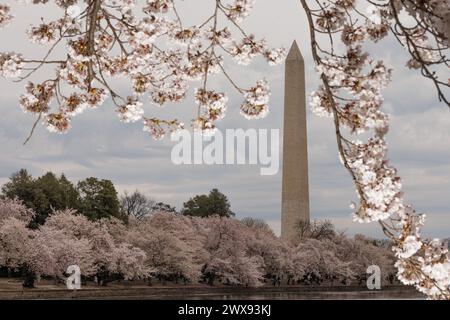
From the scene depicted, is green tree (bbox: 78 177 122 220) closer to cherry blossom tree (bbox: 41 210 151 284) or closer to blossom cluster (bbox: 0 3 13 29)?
Result: cherry blossom tree (bbox: 41 210 151 284)

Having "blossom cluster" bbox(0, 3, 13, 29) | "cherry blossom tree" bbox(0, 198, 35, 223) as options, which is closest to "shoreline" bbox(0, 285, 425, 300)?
"cherry blossom tree" bbox(0, 198, 35, 223)

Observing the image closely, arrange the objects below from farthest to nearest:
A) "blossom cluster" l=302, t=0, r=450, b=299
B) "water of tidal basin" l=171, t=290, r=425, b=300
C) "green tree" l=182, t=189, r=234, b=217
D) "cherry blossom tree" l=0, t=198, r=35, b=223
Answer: "green tree" l=182, t=189, r=234, b=217 < "water of tidal basin" l=171, t=290, r=425, b=300 < "cherry blossom tree" l=0, t=198, r=35, b=223 < "blossom cluster" l=302, t=0, r=450, b=299

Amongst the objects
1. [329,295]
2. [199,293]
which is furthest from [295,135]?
[199,293]

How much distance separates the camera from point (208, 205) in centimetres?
3806

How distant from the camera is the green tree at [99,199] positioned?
28334mm

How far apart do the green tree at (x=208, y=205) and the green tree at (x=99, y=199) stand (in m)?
8.91

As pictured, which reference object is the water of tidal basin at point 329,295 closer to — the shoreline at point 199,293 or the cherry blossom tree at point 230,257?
the shoreline at point 199,293

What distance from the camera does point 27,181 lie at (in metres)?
26.8

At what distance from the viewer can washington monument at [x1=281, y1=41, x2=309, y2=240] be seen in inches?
1041

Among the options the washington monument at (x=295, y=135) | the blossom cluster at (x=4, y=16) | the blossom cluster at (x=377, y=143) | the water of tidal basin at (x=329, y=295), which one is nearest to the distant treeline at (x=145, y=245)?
the water of tidal basin at (x=329, y=295)

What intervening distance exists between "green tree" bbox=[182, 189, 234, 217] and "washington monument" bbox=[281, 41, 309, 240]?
36.2ft

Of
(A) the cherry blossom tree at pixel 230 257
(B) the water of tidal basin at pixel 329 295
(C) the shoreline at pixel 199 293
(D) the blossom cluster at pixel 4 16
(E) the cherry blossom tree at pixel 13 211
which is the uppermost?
(D) the blossom cluster at pixel 4 16

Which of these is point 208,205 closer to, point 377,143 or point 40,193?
point 40,193
